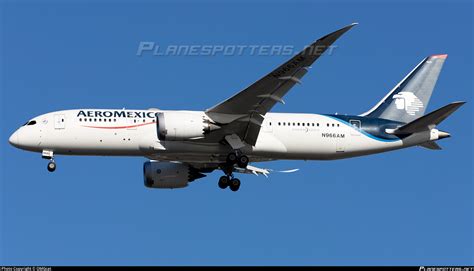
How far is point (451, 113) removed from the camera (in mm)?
48156

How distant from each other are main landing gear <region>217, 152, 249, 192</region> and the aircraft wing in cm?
92

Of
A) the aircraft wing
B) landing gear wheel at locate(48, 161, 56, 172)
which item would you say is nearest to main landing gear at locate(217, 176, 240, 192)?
the aircraft wing

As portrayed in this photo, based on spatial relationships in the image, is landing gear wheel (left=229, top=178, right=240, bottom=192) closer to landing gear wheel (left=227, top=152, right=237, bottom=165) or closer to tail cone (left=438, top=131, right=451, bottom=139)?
landing gear wheel (left=227, top=152, right=237, bottom=165)

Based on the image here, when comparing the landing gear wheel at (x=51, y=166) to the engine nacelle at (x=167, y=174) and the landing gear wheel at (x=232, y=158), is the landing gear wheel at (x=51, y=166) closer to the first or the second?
the engine nacelle at (x=167, y=174)

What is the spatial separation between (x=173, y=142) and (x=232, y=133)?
285 centimetres

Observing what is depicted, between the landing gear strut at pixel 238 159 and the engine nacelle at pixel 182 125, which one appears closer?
the engine nacelle at pixel 182 125

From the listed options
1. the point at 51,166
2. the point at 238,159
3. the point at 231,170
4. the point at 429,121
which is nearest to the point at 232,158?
the point at 238,159

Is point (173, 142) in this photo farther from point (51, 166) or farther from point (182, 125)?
point (51, 166)

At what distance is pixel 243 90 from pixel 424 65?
1302 centimetres

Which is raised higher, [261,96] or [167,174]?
[261,96]

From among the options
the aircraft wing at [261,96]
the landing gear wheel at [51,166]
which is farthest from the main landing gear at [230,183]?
the landing gear wheel at [51,166]

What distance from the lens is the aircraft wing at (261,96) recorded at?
139ft

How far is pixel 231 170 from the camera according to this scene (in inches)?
1962

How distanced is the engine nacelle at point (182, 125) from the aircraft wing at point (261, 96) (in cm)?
55
